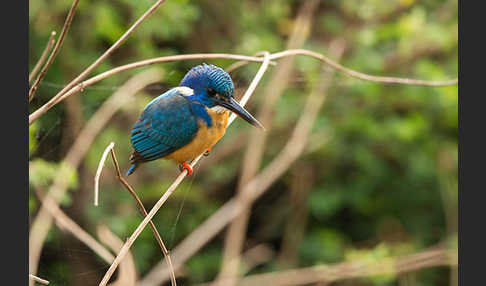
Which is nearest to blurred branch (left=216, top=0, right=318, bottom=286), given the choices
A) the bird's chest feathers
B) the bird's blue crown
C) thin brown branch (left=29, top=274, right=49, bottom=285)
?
the bird's chest feathers

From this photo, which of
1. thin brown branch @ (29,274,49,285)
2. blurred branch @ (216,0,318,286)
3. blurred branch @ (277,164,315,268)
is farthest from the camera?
blurred branch @ (277,164,315,268)

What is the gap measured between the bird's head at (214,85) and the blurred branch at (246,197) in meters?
0.66

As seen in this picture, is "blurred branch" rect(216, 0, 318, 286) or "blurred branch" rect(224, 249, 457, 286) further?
"blurred branch" rect(224, 249, 457, 286)

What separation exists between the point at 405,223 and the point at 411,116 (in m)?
0.91

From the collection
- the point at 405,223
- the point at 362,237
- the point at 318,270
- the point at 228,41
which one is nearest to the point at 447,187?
the point at 405,223

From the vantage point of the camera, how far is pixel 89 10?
12.8ft

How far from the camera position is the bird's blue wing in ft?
4.33

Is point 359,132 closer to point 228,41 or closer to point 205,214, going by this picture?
point 228,41

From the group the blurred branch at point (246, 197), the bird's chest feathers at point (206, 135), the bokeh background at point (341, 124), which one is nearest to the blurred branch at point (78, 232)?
the bird's chest feathers at point (206, 135)

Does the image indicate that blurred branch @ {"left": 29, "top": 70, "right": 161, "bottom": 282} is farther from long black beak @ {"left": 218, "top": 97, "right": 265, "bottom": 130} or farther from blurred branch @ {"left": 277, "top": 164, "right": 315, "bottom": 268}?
blurred branch @ {"left": 277, "top": 164, "right": 315, "bottom": 268}

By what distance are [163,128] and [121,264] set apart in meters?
0.35

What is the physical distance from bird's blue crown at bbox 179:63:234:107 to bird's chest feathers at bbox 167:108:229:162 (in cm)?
8

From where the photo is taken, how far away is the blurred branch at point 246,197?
2.30 m

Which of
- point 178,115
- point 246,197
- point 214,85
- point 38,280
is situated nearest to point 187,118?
point 178,115
